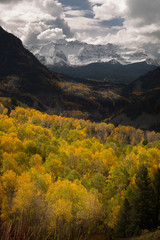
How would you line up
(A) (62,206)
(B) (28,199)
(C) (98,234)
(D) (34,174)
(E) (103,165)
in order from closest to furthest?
(A) (62,206), (B) (28,199), (C) (98,234), (D) (34,174), (E) (103,165)

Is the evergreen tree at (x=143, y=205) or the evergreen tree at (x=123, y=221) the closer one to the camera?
the evergreen tree at (x=123, y=221)

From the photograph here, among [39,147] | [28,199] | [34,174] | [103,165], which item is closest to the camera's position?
[28,199]

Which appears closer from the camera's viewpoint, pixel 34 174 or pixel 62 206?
pixel 62 206

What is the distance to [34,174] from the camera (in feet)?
160

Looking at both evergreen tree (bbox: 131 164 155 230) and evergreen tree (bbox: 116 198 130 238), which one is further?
evergreen tree (bbox: 131 164 155 230)

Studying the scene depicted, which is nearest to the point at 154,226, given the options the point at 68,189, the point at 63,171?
the point at 68,189

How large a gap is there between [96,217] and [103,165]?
2717cm

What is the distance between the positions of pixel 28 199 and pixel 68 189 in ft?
28.6

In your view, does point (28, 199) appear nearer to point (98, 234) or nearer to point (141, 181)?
point (98, 234)

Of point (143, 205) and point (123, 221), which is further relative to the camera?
point (143, 205)

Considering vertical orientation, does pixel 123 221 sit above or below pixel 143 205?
below

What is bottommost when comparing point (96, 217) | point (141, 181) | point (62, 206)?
point (96, 217)

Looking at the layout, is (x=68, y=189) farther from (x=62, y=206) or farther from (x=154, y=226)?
(x=154, y=226)

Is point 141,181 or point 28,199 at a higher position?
point 141,181
